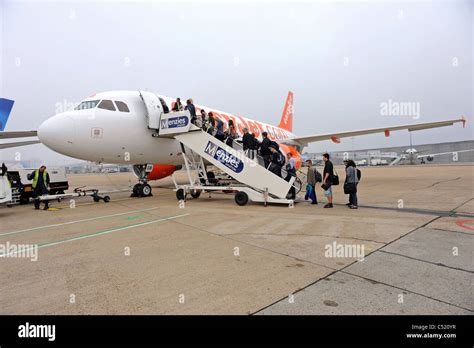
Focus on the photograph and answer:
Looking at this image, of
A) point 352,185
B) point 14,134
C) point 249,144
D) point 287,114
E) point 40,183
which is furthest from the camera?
point 287,114

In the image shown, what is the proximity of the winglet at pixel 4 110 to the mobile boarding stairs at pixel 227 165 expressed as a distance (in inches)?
377

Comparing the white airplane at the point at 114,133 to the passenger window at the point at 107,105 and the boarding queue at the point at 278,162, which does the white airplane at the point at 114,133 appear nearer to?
the passenger window at the point at 107,105

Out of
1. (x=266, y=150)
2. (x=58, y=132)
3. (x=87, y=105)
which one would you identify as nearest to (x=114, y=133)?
(x=87, y=105)

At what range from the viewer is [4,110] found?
14086 mm

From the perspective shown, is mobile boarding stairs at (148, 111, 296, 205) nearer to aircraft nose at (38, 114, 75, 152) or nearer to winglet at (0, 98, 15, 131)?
aircraft nose at (38, 114, 75, 152)

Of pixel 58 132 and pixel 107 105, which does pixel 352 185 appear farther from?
pixel 58 132

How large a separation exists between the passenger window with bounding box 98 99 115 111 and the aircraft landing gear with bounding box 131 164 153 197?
3.65 meters

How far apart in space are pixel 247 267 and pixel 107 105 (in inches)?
355

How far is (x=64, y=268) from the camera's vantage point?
12.2 ft

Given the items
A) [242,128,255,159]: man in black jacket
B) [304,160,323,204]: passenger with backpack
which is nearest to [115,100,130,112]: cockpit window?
[242,128,255,159]: man in black jacket

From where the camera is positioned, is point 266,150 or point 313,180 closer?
point 266,150

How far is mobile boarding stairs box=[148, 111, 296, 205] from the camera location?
363 inches

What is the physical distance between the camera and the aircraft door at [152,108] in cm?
1068
